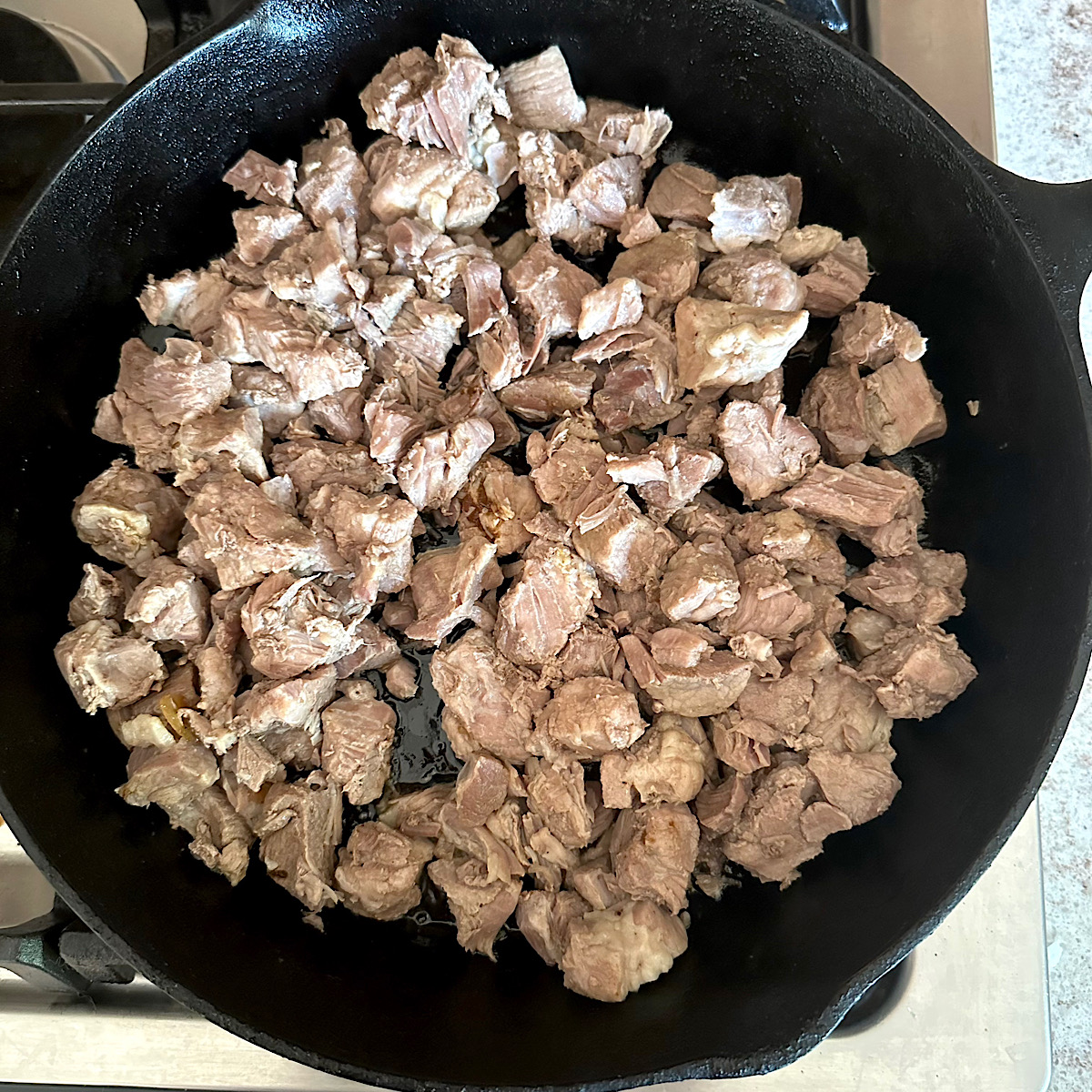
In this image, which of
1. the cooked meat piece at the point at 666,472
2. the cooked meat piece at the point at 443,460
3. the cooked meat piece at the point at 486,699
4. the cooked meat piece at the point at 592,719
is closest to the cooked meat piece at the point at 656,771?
the cooked meat piece at the point at 592,719

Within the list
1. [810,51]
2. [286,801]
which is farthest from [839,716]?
[810,51]

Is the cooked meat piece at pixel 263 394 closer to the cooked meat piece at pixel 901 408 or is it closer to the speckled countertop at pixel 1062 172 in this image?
the cooked meat piece at pixel 901 408

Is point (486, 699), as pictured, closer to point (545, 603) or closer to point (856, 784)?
point (545, 603)

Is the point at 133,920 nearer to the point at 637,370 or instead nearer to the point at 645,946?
the point at 645,946

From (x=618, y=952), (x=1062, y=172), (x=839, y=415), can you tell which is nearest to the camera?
(x=618, y=952)

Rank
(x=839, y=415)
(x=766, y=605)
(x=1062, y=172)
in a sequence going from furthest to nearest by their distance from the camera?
(x=1062, y=172)
(x=839, y=415)
(x=766, y=605)

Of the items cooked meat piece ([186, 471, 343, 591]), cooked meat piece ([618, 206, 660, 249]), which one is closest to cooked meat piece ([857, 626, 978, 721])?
cooked meat piece ([618, 206, 660, 249])

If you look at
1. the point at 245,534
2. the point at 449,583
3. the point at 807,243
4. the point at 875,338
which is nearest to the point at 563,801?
the point at 449,583
